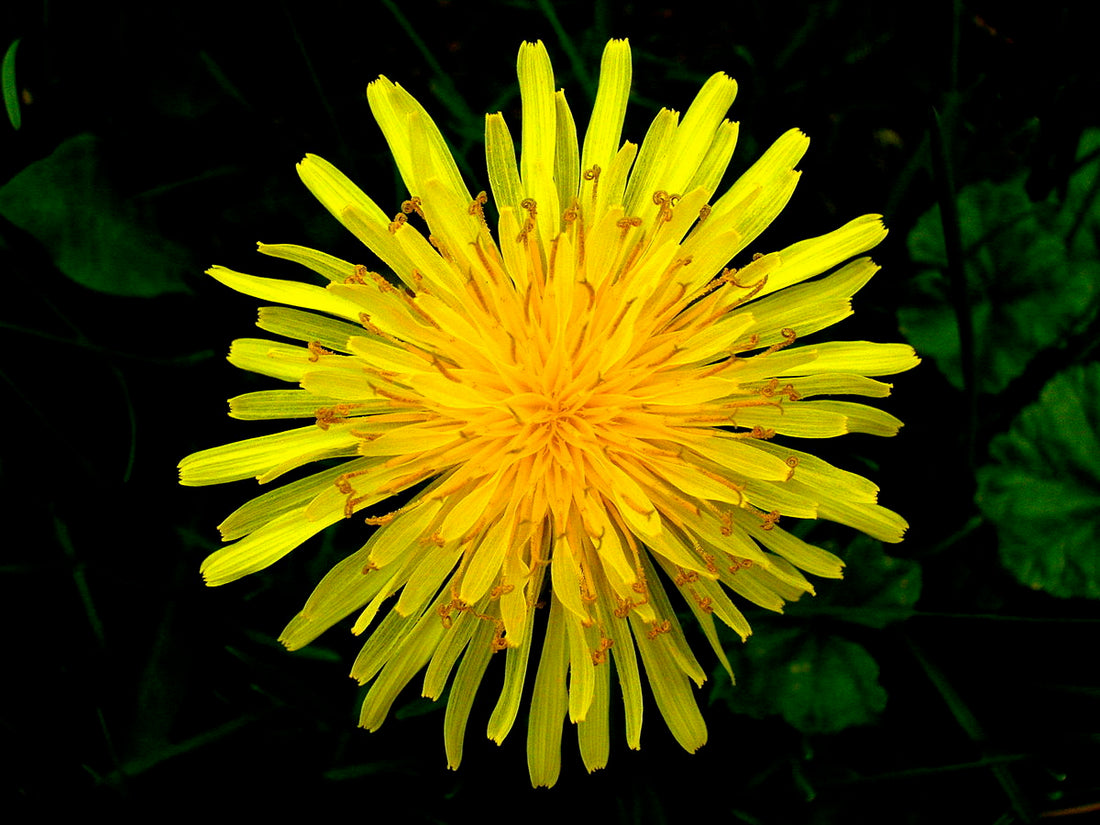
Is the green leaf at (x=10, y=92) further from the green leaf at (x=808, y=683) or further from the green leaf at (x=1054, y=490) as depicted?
the green leaf at (x=1054, y=490)

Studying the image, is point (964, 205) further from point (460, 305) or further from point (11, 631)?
point (11, 631)

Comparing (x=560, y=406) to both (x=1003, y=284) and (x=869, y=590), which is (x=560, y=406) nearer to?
(x=869, y=590)

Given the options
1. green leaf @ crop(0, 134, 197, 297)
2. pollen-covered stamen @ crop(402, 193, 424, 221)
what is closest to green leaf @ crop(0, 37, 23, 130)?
green leaf @ crop(0, 134, 197, 297)

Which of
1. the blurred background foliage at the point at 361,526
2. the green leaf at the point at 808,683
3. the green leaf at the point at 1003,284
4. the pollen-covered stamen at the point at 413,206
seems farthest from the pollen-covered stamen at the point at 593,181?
the green leaf at the point at 808,683

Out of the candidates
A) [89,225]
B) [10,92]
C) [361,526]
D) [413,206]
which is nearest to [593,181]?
[413,206]

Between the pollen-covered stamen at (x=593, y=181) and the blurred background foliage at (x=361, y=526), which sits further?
the blurred background foliage at (x=361, y=526)

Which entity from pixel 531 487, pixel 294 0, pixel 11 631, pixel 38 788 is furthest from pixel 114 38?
pixel 38 788
